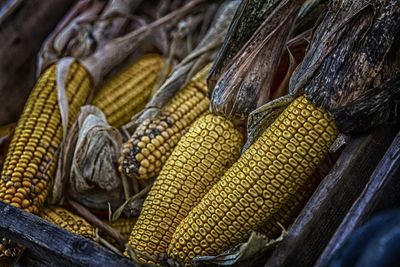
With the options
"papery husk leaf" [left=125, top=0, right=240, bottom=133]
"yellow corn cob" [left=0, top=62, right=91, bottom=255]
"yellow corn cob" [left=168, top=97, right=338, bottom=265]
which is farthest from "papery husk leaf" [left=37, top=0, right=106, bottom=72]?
"yellow corn cob" [left=168, top=97, right=338, bottom=265]

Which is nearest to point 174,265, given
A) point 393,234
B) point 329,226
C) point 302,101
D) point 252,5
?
point 329,226

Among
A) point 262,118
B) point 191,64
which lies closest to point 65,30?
point 191,64

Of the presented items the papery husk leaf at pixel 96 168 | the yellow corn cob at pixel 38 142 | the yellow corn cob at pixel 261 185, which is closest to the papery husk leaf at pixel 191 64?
the papery husk leaf at pixel 96 168

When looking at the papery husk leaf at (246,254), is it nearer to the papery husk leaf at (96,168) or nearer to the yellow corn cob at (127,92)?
the papery husk leaf at (96,168)

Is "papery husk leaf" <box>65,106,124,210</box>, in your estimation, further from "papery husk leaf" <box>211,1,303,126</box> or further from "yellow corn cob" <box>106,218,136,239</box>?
"papery husk leaf" <box>211,1,303,126</box>

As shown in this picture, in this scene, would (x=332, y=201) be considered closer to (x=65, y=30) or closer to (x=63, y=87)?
(x=63, y=87)
